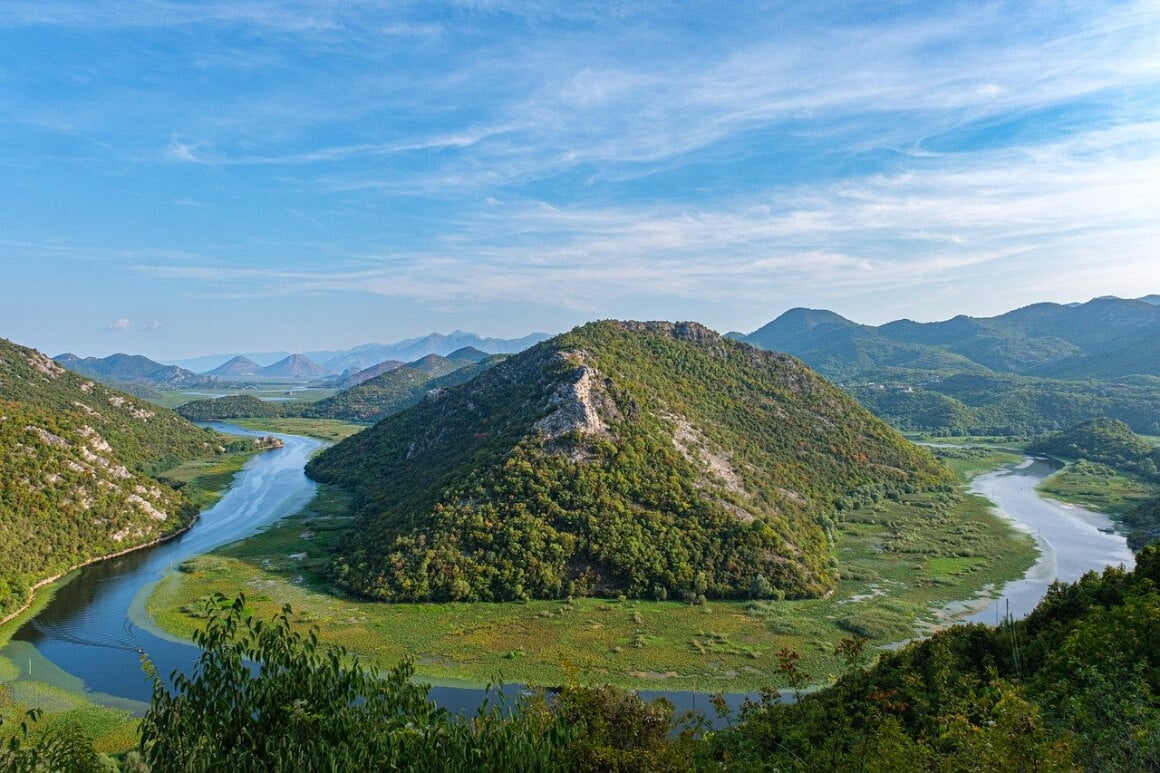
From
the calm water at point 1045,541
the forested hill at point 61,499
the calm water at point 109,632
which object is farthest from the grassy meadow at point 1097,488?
the forested hill at point 61,499

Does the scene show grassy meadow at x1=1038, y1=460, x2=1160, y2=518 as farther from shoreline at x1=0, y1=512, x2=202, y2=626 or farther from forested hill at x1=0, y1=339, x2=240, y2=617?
forested hill at x1=0, y1=339, x2=240, y2=617

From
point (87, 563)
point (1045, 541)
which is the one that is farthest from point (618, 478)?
point (87, 563)

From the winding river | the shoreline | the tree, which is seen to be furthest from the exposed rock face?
the tree

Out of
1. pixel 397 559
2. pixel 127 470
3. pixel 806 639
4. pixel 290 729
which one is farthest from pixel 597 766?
pixel 127 470

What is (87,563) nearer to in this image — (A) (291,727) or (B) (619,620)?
(B) (619,620)

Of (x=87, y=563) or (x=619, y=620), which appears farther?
(x=87, y=563)
